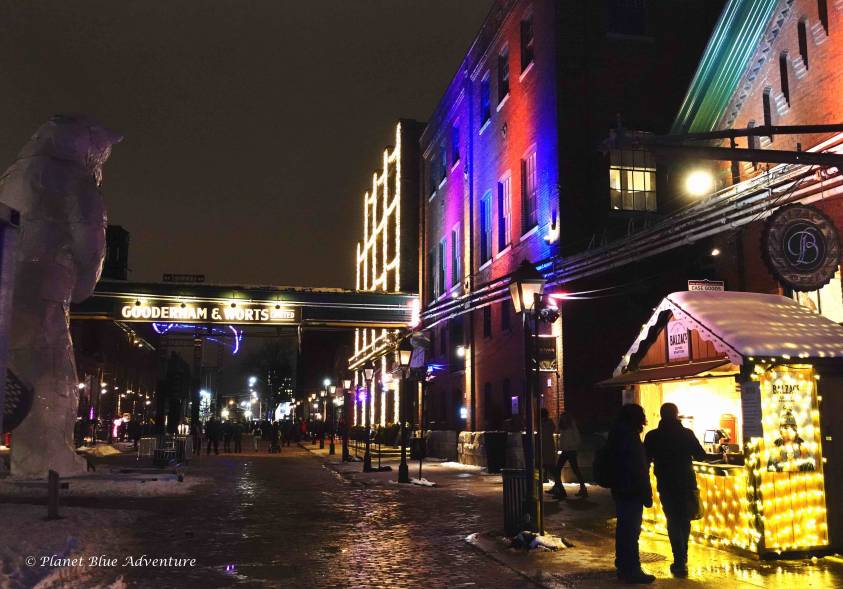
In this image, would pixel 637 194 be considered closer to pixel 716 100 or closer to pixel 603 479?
pixel 716 100

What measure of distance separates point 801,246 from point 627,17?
14.6 m

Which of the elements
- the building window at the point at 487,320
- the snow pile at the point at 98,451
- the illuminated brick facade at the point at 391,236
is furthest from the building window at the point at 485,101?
the snow pile at the point at 98,451

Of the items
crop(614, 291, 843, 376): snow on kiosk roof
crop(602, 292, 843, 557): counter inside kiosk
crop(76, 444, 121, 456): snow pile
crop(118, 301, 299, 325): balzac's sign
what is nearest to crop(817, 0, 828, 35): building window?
crop(614, 291, 843, 376): snow on kiosk roof

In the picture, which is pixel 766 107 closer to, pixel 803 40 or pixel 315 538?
pixel 803 40

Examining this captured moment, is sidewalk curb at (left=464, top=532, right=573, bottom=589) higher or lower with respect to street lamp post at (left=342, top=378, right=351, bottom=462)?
lower

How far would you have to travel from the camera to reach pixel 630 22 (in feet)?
76.3

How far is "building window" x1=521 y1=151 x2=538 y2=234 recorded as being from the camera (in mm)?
24078

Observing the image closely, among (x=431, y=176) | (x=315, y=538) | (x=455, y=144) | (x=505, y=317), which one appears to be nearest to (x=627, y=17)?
(x=505, y=317)

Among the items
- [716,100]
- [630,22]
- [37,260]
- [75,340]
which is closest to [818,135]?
[716,100]

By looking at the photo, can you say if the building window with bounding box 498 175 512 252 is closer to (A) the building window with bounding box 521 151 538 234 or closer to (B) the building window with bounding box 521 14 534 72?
(A) the building window with bounding box 521 151 538 234

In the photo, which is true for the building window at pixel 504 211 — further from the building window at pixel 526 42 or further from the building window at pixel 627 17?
the building window at pixel 627 17

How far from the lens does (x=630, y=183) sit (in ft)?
73.2

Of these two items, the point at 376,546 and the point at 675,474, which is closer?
the point at 675,474

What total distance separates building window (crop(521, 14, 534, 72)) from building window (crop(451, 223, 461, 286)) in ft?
27.7
